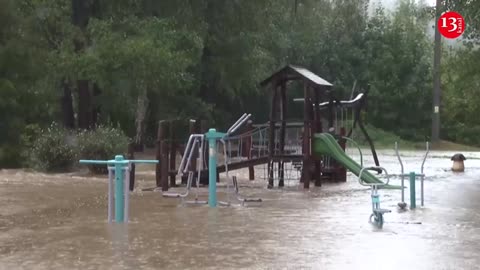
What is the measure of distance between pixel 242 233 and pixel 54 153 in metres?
13.5

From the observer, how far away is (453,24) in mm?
22812

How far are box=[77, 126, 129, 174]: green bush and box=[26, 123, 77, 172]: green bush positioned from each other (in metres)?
0.42

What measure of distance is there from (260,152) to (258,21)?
1084cm

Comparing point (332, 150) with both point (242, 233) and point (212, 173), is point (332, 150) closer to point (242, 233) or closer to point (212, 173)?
point (212, 173)

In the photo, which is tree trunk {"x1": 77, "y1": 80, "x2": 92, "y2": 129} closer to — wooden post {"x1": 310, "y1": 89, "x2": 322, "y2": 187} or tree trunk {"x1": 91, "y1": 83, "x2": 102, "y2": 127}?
tree trunk {"x1": 91, "y1": 83, "x2": 102, "y2": 127}

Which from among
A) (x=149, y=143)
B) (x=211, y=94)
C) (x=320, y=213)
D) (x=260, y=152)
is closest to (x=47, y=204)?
(x=320, y=213)

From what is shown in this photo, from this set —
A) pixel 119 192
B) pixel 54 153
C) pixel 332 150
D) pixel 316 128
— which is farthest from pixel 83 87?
pixel 119 192

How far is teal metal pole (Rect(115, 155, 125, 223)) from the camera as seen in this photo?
10617 millimetres

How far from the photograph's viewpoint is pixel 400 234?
31.8 feet

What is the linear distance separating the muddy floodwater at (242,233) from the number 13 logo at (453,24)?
765 centimetres

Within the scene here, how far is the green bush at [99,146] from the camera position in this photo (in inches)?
846

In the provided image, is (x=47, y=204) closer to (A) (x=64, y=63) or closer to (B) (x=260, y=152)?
(B) (x=260, y=152)

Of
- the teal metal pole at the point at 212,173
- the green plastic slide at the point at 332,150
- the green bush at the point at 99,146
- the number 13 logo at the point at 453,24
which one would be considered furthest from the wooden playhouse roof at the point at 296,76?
the number 13 logo at the point at 453,24

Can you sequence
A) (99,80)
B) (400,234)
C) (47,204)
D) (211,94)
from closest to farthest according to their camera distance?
(400,234) < (47,204) < (99,80) < (211,94)
